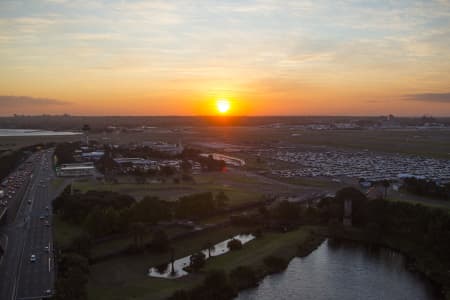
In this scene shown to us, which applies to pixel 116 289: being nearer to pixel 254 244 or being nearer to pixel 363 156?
pixel 254 244

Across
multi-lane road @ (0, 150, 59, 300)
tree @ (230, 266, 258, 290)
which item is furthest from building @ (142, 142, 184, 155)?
tree @ (230, 266, 258, 290)

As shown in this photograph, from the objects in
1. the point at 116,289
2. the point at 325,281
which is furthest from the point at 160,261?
the point at 325,281

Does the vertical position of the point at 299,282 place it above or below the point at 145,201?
below

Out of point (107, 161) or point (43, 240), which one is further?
point (107, 161)

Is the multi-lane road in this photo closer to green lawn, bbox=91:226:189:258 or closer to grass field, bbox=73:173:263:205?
green lawn, bbox=91:226:189:258

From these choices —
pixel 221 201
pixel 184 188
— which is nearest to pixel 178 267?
pixel 221 201

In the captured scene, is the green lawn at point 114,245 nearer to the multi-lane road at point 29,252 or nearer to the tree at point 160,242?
the tree at point 160,242

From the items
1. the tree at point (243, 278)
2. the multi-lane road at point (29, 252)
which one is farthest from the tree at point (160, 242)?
the multi-lane road at point (29, 252)
